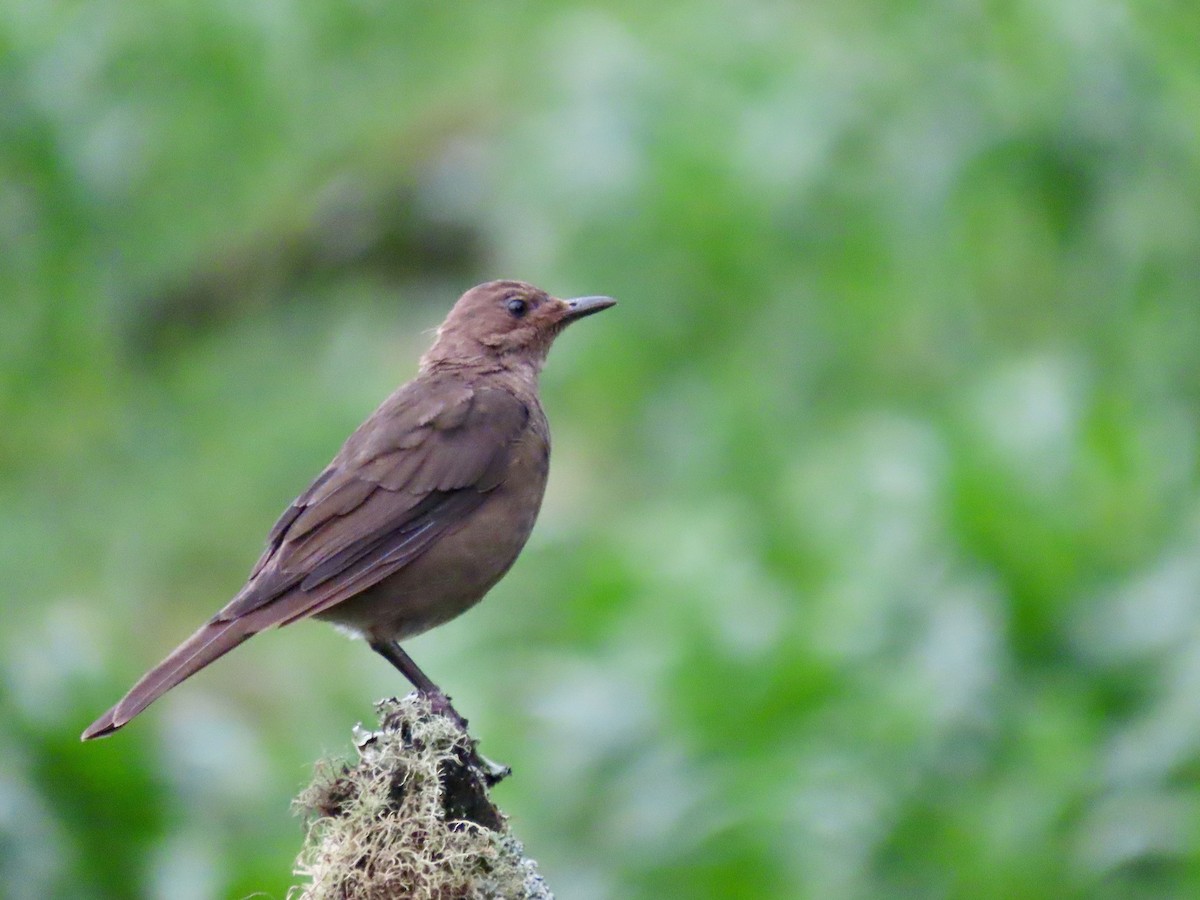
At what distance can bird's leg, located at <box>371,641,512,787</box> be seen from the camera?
3.77 metres

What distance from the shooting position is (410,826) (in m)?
3.21

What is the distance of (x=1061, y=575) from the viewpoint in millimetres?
6840

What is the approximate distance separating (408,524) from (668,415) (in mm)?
5743

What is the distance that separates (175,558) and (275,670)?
965mm

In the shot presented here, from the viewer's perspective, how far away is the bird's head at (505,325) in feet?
18.8

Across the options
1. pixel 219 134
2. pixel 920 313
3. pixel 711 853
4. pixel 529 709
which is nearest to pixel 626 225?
pixel 920 313

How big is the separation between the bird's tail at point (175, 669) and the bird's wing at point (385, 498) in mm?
67

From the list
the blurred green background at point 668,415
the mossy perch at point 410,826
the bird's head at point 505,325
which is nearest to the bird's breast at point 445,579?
the bird's head at point 505,325

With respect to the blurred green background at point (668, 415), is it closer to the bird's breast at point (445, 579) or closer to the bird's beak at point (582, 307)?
the bird's breast at point (445, 579)

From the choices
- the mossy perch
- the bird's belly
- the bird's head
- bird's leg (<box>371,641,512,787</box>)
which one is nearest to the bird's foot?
bird's leg (<box>371,641,512,787</box>)

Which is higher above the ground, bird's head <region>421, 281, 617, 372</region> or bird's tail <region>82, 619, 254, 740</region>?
bird's head <region>421, 281, 617, 372</region>

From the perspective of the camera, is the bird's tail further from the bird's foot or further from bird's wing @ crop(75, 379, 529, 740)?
the bird's foot

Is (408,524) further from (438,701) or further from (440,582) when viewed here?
(438,701)

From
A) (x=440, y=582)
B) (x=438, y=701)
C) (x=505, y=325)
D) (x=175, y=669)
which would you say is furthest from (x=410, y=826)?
(x=505, y=325)
